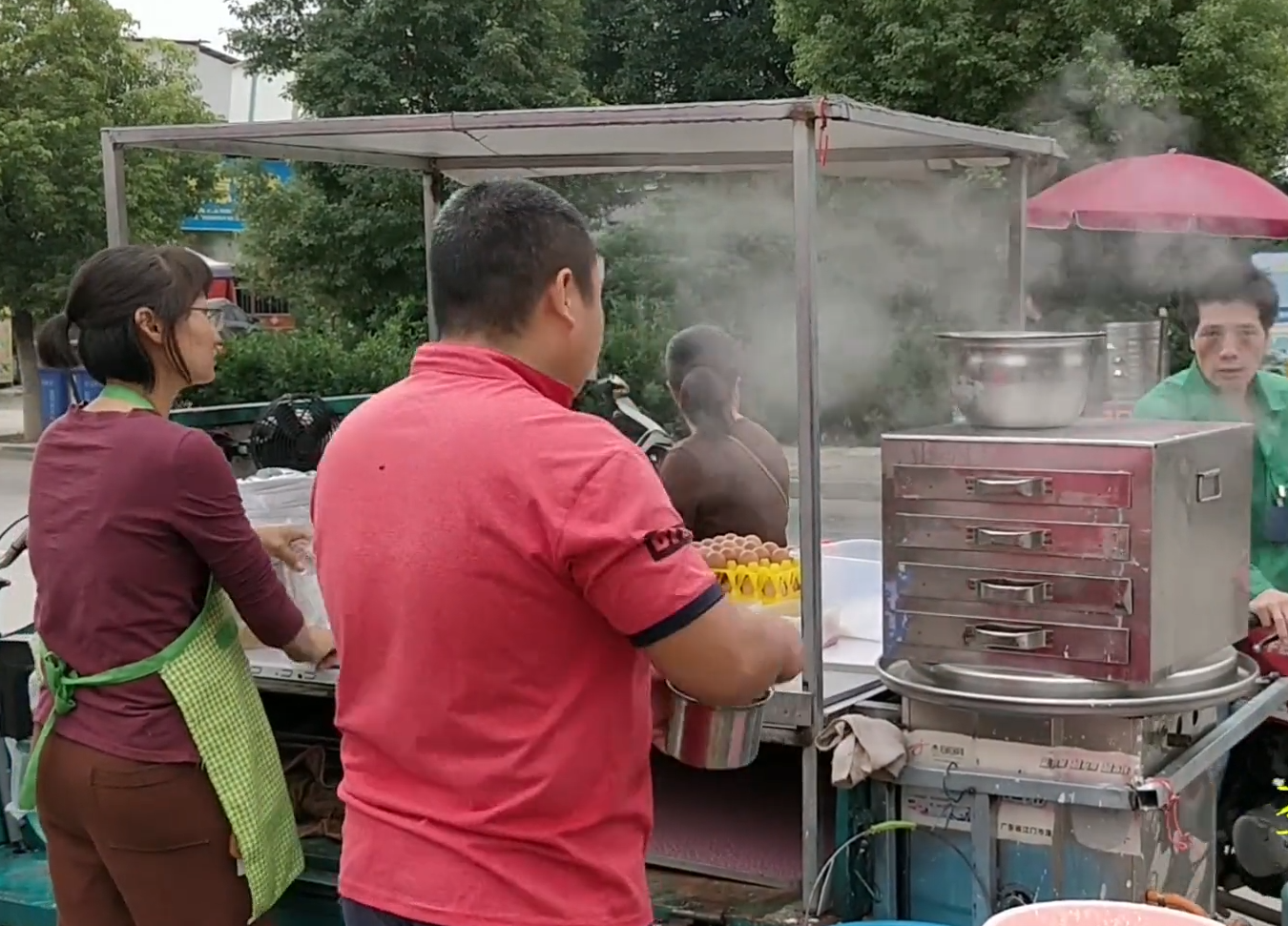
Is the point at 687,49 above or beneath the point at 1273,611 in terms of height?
above

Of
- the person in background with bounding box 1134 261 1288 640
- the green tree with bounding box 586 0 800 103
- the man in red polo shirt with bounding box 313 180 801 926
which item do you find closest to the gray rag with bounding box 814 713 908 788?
the man in red polo shirt with bounding box 313 180 801 926

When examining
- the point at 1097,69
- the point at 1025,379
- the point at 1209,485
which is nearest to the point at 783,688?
the point at 1025,379

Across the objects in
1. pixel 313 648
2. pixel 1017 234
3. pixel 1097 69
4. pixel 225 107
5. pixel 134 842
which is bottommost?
pixel 134 842

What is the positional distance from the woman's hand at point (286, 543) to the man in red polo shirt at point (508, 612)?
4.10 ft

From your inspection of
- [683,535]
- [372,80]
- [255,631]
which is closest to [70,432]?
[255,631]

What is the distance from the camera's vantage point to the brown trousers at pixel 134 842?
7.51 ft

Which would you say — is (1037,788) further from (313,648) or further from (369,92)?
(369,92)

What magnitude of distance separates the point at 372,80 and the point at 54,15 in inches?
162

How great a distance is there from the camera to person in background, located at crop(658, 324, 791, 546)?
3.69 meters

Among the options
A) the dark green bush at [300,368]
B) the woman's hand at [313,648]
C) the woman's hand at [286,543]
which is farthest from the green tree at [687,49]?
the woman's hand at [313,648]

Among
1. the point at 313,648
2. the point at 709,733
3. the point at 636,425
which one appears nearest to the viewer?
the point at 709,733

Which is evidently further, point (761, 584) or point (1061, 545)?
point (761, 584)

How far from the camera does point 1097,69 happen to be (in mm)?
9750

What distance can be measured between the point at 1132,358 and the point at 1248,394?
4165 mm
